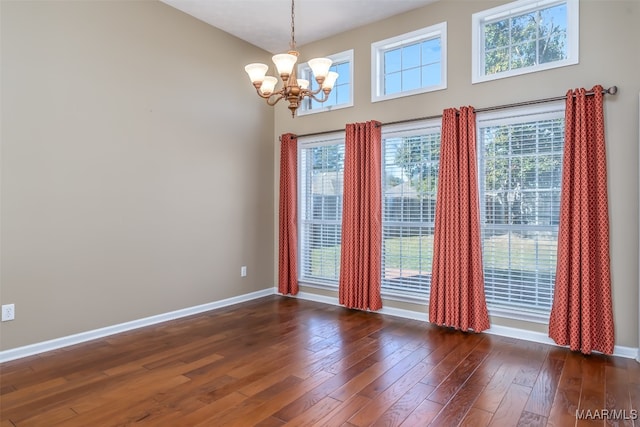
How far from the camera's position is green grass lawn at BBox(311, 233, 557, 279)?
142 inches

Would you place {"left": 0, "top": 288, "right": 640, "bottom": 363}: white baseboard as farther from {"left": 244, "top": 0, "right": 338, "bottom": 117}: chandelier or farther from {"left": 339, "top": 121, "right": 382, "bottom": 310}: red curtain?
{"left": 244, "top": 0, "right": 338, "bottom": 117}: chandelier

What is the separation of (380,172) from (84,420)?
11.6ft

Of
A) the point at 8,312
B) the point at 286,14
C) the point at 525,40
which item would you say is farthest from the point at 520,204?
the point at 8,312

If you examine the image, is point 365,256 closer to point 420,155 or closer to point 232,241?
point 420,155

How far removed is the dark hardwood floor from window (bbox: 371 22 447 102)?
8.73 feet

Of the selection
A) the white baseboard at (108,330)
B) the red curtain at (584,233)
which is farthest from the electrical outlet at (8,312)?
the red curtain at (584,233)

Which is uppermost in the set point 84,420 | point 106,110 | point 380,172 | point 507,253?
point 106,110

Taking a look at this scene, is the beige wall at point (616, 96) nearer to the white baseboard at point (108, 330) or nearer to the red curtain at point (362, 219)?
the red curtain at point (362, 219)

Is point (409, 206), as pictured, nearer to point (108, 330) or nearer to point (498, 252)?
point (498, 252)

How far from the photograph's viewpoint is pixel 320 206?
524cm

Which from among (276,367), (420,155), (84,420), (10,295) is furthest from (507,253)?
(10,295)

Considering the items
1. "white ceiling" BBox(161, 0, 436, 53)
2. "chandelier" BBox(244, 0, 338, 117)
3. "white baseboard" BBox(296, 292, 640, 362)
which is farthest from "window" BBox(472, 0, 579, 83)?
"white baseboard" BBox(296, 292, 640, 362)

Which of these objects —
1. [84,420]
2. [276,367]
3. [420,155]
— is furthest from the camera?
[420,155]

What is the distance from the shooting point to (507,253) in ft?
12.4
